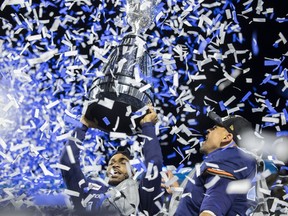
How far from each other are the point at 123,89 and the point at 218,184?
682mm

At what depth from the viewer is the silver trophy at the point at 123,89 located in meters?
2.70

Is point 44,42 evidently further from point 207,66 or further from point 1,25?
point 207,66

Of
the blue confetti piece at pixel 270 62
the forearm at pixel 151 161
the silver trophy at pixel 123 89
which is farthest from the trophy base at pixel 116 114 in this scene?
the blue confetti piece at pixel 270 62

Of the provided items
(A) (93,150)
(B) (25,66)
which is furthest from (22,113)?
(A) (93,150)

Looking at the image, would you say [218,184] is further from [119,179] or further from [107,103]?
[119,179]

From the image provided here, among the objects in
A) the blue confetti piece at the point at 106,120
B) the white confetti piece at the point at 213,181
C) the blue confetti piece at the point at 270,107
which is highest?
the blue confetti piece at the point at 106,120

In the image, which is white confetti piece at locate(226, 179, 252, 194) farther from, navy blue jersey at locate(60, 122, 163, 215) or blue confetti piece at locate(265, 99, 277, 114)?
blue confetti piece at locate(265, 99, 277, 114)

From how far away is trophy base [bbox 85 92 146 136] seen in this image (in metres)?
2.70

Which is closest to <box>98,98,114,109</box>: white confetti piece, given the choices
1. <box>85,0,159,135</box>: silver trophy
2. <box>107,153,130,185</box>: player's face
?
<box>85,0,159,135</box>: silver trophy

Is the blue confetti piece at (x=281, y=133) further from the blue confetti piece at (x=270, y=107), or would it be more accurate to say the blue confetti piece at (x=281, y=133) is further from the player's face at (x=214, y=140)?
the player's face at (x=214, y=140)

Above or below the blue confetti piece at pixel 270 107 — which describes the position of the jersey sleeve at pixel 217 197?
above

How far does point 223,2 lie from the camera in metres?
4.18

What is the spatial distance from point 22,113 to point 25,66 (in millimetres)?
669

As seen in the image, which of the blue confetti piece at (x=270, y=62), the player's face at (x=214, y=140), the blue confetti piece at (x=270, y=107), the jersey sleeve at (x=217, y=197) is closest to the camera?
the jersey sleeve at (x=217, y=197)
